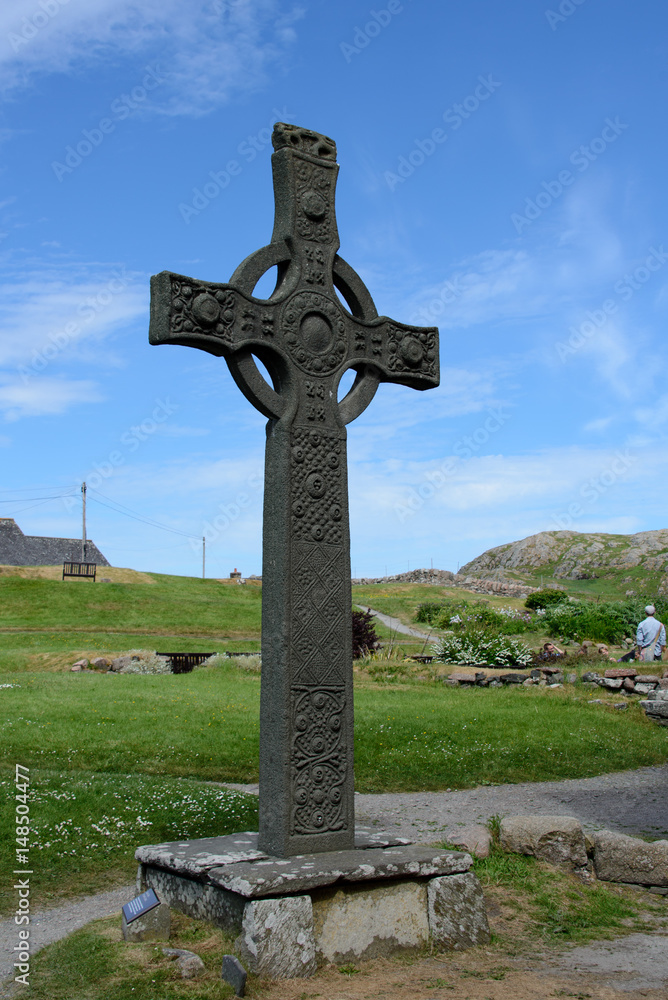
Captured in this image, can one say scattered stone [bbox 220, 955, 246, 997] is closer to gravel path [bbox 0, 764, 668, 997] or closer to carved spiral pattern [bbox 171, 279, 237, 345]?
gravel path [bbox 0, 764, 668, 997]

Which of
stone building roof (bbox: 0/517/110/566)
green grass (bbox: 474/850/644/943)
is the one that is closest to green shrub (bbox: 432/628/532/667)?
green grass (bbox: 474/850/644/943)

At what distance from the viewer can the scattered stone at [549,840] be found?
679 cm

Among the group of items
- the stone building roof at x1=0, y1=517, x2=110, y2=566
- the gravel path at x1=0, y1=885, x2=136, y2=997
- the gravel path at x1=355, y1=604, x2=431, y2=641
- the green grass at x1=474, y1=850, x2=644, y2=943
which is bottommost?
the gravel path at x1=0, y1=885, x2=136, y2=997

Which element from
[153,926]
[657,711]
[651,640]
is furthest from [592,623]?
[153,926]

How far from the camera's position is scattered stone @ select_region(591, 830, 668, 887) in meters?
6.72

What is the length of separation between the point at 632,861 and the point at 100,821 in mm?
4958

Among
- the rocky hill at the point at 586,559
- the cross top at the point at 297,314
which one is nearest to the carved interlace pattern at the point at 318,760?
the cross top at the point at 297,314

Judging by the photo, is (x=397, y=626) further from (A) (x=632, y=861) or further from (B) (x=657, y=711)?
(A) (x=632, y=861)

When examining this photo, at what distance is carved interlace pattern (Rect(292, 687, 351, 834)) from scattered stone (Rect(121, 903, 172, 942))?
88 cm

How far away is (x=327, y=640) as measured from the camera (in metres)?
5.57

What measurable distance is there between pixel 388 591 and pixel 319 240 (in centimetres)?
5286

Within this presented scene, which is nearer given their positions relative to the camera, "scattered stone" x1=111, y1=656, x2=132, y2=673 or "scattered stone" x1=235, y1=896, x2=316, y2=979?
"scattered stone" x1=235, y1=896, x2=316, y2=979

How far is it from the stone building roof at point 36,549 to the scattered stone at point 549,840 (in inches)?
2134

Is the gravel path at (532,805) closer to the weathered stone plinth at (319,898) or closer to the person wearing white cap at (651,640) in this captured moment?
the weathered stone plinth at (319,898)
